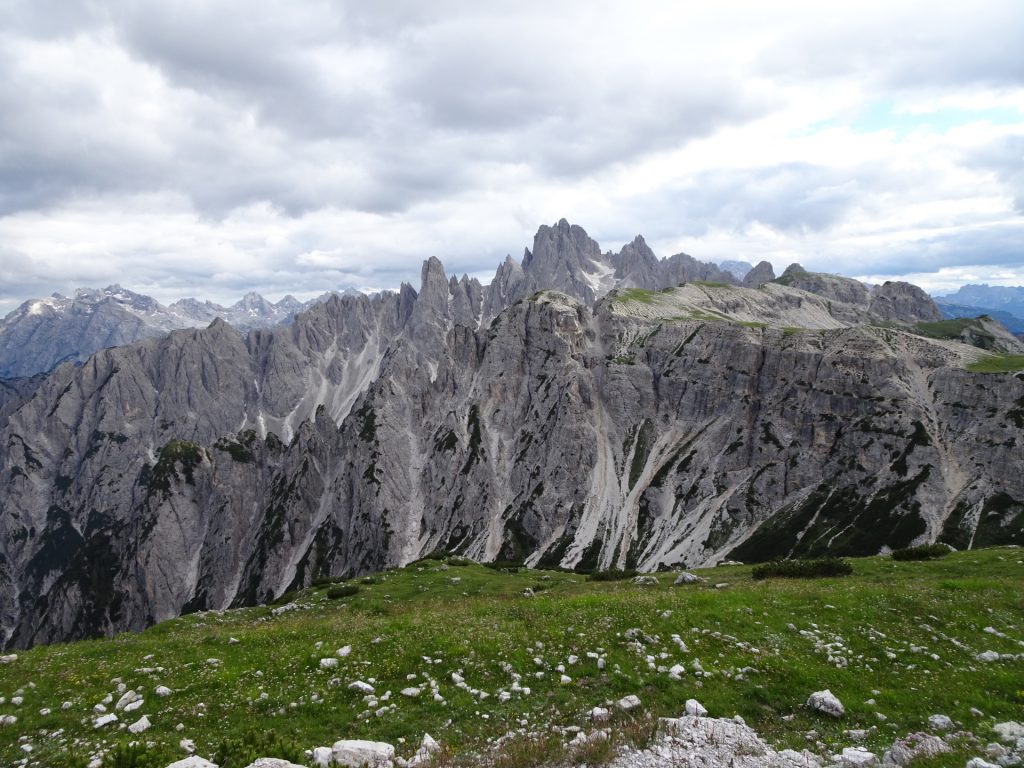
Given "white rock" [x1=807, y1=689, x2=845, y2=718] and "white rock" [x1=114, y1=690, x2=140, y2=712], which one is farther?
"white rock" [x1=114, y1=690, x2=140, y2=712]

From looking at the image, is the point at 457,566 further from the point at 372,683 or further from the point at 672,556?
the point at 672,556

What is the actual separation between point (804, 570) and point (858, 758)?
31390 mm

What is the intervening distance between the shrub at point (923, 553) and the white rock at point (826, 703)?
36.6 m

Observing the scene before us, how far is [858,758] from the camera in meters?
13.0

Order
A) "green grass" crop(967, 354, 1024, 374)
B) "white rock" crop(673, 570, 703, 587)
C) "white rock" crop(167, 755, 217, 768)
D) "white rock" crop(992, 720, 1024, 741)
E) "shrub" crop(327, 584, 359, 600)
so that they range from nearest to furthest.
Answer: "white rock" crop(167, 755, 217, 768) < "white rock" crop(992, 720, 1024, 741) < "white rock" crop(673, 570, 703, 587) < "shrub" crop(327, 584, 359, 600) < "green grass" crop(967, 354, 1024, 374)

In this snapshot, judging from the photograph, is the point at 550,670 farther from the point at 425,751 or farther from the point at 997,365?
the point at 997,365

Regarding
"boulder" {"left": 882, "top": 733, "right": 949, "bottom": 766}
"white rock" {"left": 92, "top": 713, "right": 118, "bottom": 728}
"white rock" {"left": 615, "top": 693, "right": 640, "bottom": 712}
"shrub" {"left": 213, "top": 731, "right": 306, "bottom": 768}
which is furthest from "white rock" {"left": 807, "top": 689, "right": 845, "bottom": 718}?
"white rock" {"left": 92, "top": 713, "right": 118, "bottom": 728}

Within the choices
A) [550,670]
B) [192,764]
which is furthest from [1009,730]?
[192,764]

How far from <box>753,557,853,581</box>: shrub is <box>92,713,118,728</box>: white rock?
3797 centimetres

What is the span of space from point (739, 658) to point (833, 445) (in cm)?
18091

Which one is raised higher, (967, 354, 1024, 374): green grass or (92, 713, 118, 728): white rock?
(967, 354, 1024, 374): green grass

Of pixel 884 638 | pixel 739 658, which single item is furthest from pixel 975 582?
pixel 739 658

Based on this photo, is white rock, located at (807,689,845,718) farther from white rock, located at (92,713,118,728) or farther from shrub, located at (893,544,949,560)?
shrub, located at (893,544,949,560)

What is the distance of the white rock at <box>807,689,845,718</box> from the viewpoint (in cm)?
1570
